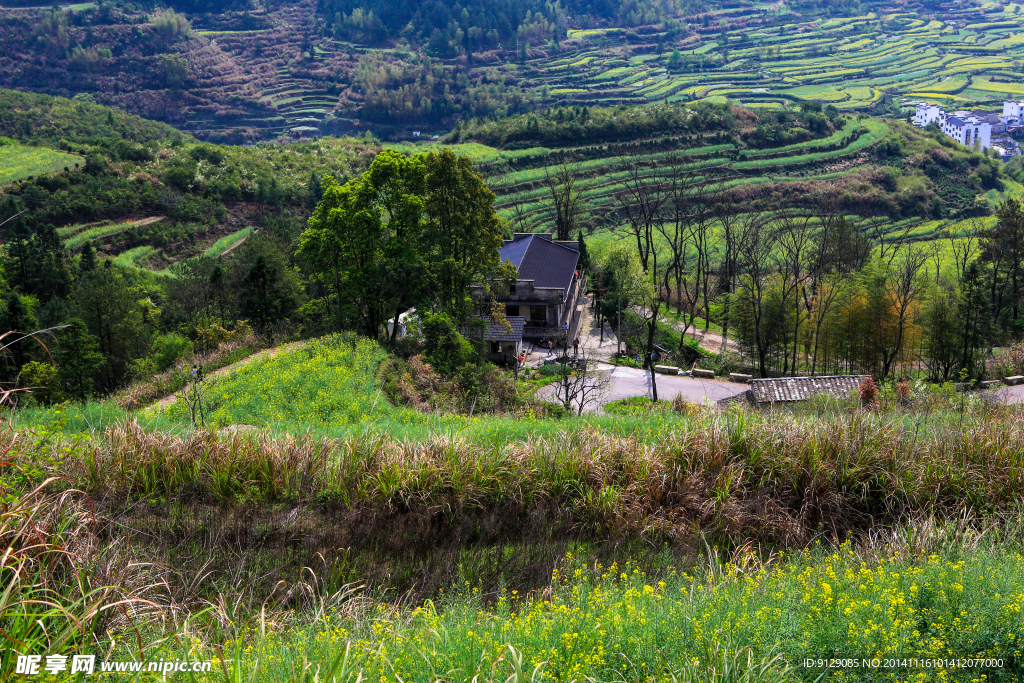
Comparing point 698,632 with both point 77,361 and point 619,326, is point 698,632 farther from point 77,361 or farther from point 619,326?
point 619,326

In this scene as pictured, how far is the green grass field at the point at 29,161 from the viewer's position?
56.5m

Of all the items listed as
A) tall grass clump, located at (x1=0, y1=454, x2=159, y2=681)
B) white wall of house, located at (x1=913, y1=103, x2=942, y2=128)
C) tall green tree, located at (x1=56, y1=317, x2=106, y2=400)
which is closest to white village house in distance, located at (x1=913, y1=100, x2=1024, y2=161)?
white wall of house, located at (x1=913, y1=103, x2=942, y2=128)

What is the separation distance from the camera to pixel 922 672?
370 cm

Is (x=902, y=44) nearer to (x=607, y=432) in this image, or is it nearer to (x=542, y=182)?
(x=542, y=182)

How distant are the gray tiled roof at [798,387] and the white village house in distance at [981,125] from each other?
287 ft

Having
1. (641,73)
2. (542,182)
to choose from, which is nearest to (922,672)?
(542,182)

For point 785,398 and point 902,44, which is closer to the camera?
point 785,398

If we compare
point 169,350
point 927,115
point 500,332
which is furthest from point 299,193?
point 927,115

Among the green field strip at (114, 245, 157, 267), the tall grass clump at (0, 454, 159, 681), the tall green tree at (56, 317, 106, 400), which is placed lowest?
the green field strip at (114, 245, 157, 267)

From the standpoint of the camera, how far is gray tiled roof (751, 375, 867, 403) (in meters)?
20.2

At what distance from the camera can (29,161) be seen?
60031mm

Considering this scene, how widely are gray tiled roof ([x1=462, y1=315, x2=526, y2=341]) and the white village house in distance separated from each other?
8574 cm

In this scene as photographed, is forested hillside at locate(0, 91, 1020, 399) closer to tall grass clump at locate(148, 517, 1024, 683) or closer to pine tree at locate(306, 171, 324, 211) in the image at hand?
pine tree at locate(306, 171, 324, 211)

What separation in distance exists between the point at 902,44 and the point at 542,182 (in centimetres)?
10693
